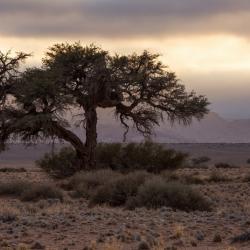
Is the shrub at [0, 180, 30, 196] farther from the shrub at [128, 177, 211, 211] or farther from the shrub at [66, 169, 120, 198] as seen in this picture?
the shrub at [128, 177, 211, 211]

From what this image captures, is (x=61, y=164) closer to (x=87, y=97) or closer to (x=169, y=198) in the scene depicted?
(x=87, y=97)

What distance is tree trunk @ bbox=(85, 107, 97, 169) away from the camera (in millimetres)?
45875

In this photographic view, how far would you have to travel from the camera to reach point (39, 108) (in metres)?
45.1

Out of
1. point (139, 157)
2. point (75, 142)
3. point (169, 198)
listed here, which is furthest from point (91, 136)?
point (169, 198)


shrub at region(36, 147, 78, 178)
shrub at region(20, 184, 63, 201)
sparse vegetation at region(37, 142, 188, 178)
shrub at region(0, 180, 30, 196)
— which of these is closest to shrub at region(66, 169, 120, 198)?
shrub at region(20, 184, 63, 201)

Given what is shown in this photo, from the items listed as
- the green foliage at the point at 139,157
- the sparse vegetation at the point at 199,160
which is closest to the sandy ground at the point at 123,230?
the green foliage at the point at 139,157

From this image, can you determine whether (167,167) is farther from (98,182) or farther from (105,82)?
(98,182)

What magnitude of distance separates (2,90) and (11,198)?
12976mm

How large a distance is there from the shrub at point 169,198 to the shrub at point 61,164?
2248 centimetres

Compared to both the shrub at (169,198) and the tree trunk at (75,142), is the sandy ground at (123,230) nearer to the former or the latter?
the shrub at (169,198)

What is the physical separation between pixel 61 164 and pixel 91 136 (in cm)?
462

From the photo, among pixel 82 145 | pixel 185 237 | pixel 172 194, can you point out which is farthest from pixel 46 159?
pixel 185 237

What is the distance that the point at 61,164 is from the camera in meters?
49.8

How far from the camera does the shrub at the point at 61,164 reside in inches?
1927
